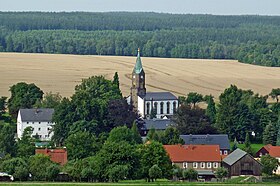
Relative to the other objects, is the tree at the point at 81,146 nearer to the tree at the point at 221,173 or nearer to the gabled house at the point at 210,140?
the tree at the point at 221,173

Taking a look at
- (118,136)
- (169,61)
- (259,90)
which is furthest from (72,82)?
(118,136)

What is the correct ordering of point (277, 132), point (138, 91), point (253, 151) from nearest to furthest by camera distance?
point (253, 151), point (277, 132), point (138, 91)

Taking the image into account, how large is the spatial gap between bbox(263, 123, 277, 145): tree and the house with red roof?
1242 cm

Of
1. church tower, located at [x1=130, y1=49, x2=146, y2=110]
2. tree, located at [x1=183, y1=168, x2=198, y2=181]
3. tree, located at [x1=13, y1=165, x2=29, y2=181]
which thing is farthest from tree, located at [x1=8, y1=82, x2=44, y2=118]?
tree, located at [x1=13, y1=165, x2=29, y2=181]

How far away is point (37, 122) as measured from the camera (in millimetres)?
81062

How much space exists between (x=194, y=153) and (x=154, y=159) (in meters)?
10.4

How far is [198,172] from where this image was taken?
206 ft

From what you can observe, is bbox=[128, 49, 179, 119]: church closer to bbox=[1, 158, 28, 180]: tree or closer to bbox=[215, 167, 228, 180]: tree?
bbox=[215, 167, 228, 180]: tree

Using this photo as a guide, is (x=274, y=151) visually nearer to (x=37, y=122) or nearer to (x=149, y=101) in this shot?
(x=37, y=122)

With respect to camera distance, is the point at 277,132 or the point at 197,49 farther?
the point at 197,49

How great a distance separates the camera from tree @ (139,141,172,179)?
180 ft

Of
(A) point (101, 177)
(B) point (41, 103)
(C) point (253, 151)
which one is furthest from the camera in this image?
(B) point (41, 103)

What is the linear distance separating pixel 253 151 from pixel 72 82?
159ft

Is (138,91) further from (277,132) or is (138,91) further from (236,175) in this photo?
(236,175)
